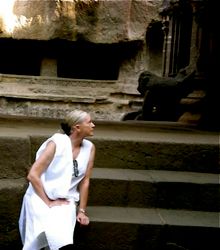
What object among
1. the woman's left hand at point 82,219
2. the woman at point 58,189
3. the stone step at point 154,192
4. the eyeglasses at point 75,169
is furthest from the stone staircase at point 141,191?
the eyeglasses at point 75,169

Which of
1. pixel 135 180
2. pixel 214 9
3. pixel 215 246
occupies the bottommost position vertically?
pixel 215 246

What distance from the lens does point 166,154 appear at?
4.80m

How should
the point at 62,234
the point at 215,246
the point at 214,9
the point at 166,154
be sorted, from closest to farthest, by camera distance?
the point at 62,234
the point at 215,246
the point at 166,154
the point at 214,9

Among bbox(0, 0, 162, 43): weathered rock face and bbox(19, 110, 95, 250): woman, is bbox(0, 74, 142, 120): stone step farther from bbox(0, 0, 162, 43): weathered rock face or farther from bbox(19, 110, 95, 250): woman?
bbox(19, 110, 95, 250): woman

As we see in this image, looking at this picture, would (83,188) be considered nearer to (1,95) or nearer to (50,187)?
(50,187)

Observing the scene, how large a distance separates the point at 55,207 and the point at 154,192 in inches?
41.6

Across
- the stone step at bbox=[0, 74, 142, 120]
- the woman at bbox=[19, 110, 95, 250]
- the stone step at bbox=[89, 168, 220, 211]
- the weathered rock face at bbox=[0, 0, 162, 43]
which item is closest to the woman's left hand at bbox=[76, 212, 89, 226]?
the woman at bbox=[19, 110, 95, 250]

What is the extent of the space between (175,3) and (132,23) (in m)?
7.76

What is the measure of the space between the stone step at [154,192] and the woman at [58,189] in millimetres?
426

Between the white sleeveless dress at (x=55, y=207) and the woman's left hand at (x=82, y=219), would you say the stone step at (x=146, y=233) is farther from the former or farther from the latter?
the white sleeveless dress at (x=55, y=207)

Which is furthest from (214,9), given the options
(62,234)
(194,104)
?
(62,234)

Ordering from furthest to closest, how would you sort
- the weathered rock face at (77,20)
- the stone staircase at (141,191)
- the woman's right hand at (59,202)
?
the weathered rock face at (77,20), the stone staircase at (141,191), the woman's right hand at (59,202)

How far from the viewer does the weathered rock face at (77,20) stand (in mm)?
17453

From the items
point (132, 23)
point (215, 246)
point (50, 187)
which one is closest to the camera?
point (50, 187)
